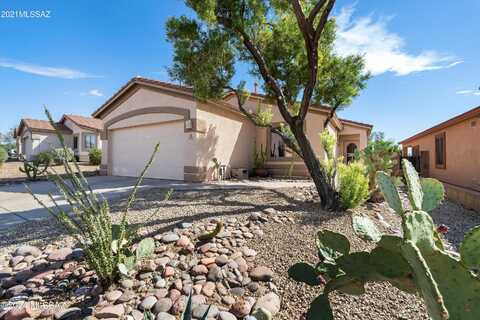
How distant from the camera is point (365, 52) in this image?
9766 mm

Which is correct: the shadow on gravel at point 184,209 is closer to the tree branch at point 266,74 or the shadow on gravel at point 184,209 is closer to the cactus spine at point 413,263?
the cactus spine at point 413,263

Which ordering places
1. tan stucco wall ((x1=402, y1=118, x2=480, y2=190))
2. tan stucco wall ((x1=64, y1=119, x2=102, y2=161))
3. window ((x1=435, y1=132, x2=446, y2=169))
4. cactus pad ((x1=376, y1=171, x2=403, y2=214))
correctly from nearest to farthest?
cactus pad ((x1=376, y1=171, x2=403, y2=214))
tan stucco wall ((x1=402, y1=118, x2=480, y2=190))
window ((x1=435, y1=132, x2=446, y2=169))
tan stucco wall ((x1=64, y1=119, x2=102, y2=161))

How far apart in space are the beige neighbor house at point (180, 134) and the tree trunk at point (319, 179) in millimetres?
4533

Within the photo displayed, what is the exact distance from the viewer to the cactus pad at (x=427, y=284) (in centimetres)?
65

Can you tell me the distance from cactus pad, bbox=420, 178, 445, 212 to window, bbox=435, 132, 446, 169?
11.7 meters

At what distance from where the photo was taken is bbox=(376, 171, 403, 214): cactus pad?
1186 millimetres

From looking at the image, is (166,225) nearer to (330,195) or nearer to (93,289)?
(93,289)

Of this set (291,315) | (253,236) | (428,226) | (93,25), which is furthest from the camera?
(93,25)

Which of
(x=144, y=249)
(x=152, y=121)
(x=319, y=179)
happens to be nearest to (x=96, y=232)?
(x=144, y=249)

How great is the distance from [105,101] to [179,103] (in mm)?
4743

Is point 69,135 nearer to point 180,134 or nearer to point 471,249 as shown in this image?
point 180,134

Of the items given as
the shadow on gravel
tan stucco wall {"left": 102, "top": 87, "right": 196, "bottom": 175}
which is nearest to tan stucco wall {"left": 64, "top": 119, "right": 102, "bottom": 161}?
tan stucco wall {"left": 102, "top": 87, "right": 196, "bottom": 175}

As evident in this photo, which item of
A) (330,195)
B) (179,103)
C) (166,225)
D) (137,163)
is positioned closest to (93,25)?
(179,103)

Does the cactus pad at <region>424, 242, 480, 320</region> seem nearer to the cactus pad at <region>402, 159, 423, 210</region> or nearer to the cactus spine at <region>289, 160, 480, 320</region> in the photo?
the cactus spine at <region>289, 160, 480, 320</region>
